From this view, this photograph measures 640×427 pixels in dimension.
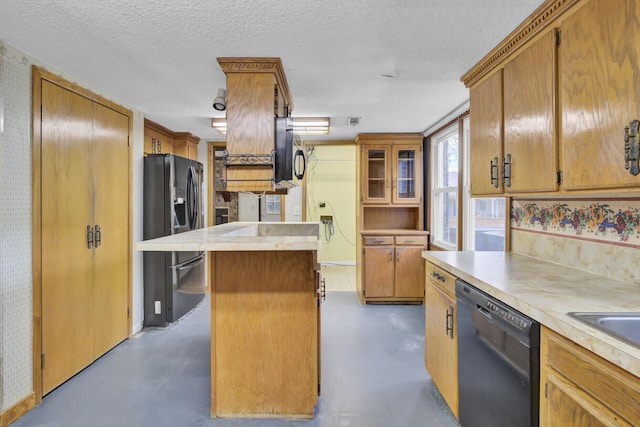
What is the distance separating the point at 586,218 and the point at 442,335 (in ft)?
3.36

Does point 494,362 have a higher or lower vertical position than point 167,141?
lower

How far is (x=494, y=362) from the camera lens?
1365mm

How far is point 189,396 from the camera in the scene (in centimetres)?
208

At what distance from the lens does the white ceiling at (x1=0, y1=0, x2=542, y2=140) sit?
1488 millimetres

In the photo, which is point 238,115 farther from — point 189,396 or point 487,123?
point 189,396

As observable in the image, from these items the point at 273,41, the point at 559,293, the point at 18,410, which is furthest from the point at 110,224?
the point at 559,293

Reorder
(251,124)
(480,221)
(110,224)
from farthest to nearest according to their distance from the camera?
1. (480,221)
2. (110,224)
3. (251,124)

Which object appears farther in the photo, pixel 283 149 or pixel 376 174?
pixel 376 174

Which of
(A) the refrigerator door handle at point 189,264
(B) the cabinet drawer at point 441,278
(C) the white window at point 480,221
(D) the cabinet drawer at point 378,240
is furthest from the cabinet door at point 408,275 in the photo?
(A) the refrigerator door handle at point 189,264

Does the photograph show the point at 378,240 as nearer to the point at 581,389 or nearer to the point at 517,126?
the point at 517,126

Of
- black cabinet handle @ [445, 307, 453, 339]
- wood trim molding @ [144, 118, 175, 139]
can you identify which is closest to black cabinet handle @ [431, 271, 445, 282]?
black cabinet handle @ [445, 307, 453, 339]

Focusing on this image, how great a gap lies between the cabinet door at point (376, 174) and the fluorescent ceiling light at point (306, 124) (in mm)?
725

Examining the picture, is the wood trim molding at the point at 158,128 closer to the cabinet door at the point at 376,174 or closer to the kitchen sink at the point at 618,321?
the cabinet door at the point at 376,174

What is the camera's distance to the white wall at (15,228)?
6.01ft
